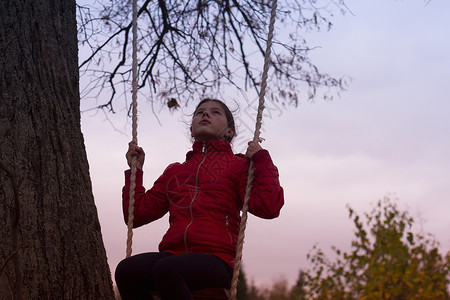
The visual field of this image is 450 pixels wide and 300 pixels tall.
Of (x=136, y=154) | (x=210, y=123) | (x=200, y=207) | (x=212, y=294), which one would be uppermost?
(x=210, y=123)

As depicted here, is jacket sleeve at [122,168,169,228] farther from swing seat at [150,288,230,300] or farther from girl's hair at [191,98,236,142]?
swing seat at [150,288,230,300]

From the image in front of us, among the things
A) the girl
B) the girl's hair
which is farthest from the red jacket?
the girl's hair

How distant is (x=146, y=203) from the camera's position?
252cm

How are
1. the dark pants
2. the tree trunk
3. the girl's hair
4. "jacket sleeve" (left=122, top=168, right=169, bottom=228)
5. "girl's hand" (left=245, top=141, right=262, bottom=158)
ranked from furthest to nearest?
the girl's hair
"jacket sleeve" (left=122, top=168, right=169, bottom=228)
"girl's hand" (left=245, top=141, right=262, bottom=158)
the tree trunk
the dark pants

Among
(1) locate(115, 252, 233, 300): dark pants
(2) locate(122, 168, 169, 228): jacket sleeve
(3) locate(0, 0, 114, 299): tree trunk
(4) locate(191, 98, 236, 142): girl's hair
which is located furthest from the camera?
(4) locate(191, 98, 236, 142): girl's hair

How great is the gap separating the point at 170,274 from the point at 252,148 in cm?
70

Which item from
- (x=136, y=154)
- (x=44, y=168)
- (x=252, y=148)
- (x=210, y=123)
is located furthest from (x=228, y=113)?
(x=44, y=168)

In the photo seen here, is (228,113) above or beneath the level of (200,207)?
above

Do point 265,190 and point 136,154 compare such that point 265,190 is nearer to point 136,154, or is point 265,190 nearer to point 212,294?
point 212,294

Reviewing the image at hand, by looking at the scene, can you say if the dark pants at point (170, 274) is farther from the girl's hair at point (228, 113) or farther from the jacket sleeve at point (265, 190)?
the girl's hair at point (228, 113)

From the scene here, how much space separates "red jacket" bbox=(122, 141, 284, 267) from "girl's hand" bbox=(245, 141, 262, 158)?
0.11 ft

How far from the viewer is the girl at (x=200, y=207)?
6.74ft

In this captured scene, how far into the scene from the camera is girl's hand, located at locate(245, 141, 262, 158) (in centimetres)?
235

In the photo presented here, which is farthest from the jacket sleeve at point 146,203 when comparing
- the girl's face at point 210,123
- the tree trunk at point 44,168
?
the girl's face at point 210,123
